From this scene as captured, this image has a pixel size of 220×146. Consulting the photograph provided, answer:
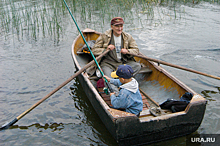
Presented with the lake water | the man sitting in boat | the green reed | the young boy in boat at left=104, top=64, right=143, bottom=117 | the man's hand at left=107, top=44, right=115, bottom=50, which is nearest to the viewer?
the young boy in boat at left=104, top=64, right=143, bottom=117

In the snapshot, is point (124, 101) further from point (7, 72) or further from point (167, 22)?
point (167, 22)

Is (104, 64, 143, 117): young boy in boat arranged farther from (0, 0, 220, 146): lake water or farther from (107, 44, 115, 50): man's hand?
(107, 44, 115, 50): man's hand

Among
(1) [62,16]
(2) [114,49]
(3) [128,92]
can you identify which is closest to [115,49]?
(2) [114,49]

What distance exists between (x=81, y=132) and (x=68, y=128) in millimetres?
312

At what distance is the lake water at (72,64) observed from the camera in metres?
4.49

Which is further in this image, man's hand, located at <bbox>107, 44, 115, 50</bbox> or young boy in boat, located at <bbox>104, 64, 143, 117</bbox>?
man's hand, located at <bbox>107, 44, 115, 50</bbox>

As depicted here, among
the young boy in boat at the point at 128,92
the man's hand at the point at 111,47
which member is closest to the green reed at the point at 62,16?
the man's hand at the point at 111,47

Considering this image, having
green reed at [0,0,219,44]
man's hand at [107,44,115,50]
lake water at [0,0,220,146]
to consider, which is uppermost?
green reed at [0,0,219,44]

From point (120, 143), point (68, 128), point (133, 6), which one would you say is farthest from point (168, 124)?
point (133, 6)

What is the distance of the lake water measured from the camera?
449 centimetres

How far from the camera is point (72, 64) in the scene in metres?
7.52

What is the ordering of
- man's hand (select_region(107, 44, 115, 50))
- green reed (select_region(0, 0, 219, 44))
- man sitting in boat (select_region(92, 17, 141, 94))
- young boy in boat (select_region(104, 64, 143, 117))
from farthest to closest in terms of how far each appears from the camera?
1. green reed (select_region(0, 0, 219, 44))
2. man sitting in boat (select_region(92, 17, 141, 94))
3. man's hand (select_region(107, 44, 115, 50))
4. young boy in boat (select_region(104, 64, 143, 117))

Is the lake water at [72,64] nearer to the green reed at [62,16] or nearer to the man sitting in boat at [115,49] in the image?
the green reed at [62,16]

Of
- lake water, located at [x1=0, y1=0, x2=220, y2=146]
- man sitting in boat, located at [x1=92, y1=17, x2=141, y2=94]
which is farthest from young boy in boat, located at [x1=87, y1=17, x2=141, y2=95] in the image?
lake water, located at [x1=0, y1=0, x2=220, y2=146]
